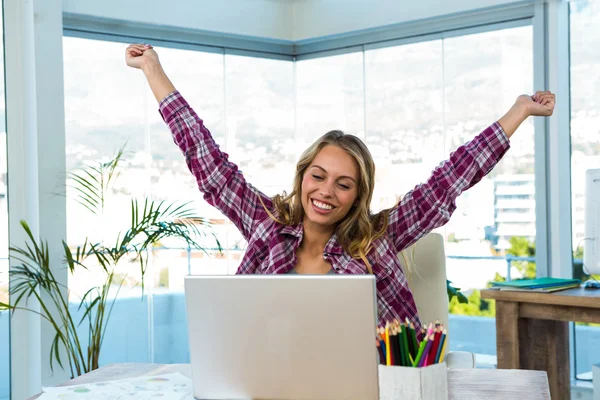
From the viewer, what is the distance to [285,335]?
137 centimetres

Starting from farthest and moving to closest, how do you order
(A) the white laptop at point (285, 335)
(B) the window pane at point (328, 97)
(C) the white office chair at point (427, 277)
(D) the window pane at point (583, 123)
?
(B) the window pane at point (328, 97) → (D) the window pane at point (583, 123) → (C) the white office chair at point (427, 277) → (A) the white laptop at point (285, 335)

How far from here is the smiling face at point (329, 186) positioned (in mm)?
2232

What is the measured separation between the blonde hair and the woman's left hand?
0.47 meters

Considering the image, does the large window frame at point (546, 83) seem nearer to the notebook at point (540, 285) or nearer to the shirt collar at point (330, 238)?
the notebook at point (540, 285)

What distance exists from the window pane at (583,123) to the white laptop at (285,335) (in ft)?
10.2

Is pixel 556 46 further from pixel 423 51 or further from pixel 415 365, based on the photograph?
pixel 415 365

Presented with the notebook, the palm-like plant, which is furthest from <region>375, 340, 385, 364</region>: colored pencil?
the palm-like plant

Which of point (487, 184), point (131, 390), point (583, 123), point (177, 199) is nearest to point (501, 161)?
point (487, 184)

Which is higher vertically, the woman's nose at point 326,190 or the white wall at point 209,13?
the white wall at point 209,13

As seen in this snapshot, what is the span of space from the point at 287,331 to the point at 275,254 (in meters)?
0.92

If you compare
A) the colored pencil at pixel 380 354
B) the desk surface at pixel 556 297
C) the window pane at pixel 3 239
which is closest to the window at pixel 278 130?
the window pane at pixel 3 239

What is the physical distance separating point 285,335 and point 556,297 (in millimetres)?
1765

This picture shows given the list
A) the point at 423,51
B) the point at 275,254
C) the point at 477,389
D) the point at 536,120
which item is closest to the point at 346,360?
the point at 477,389

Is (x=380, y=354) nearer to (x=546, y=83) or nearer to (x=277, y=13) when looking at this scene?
(x=546, y=83)
